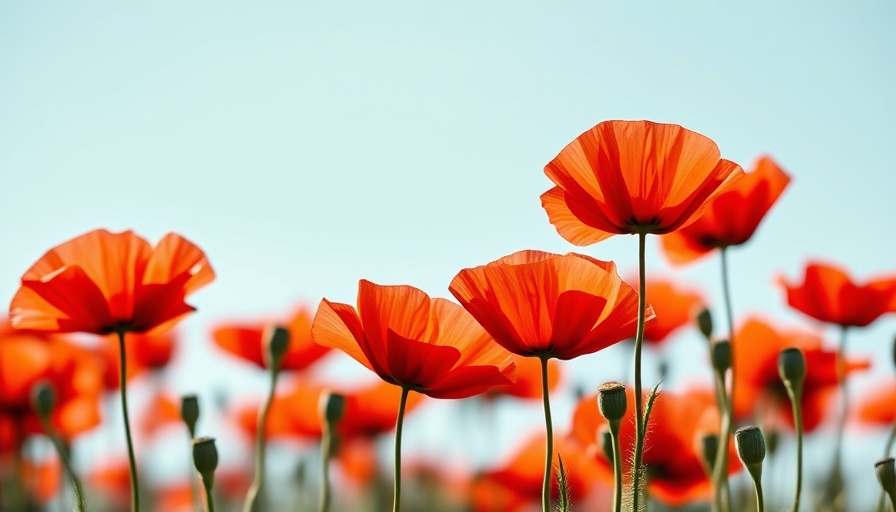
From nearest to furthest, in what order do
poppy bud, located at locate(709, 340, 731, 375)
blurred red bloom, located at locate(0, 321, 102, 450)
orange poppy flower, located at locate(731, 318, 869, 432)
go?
poppy bud, located at locate(709, 340, 731, 375) < orange poppy flower, located at locate(731, 318, 869, 432) < blurred red bloom, located at locate(0, 321, 102, 450)

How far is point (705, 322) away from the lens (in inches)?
89.4

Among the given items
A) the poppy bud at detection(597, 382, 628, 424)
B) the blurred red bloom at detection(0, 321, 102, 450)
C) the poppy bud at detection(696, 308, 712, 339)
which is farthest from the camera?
the blurred red bloom at detection(0, 321, 102, 450)

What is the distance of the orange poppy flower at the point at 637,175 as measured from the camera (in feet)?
5.00

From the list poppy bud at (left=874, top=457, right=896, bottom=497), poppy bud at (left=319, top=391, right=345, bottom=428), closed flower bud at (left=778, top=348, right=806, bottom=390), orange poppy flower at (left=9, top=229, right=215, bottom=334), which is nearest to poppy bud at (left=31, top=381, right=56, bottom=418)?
orange poppy flower at (left=9, top=229, right=215, bottom=334)

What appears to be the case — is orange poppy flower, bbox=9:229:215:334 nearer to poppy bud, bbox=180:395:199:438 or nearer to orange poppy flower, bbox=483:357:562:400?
poppy bud, bbox=180:395:199:438

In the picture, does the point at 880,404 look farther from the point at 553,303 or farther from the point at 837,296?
the point at 553,303

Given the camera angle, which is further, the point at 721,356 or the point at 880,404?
the point at 880,404

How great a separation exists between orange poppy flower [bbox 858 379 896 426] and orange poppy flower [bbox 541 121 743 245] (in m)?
2.60

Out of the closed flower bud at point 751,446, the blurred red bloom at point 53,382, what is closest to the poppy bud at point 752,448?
the closed flower bud at point 751,446

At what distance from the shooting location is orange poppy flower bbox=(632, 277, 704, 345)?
3.38 metres

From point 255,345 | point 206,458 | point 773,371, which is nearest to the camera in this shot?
point 206,458

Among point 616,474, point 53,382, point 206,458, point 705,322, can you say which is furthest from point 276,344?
point 616,474

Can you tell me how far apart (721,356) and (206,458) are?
3.59 feet

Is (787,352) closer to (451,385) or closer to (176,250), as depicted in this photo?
(451,385)
